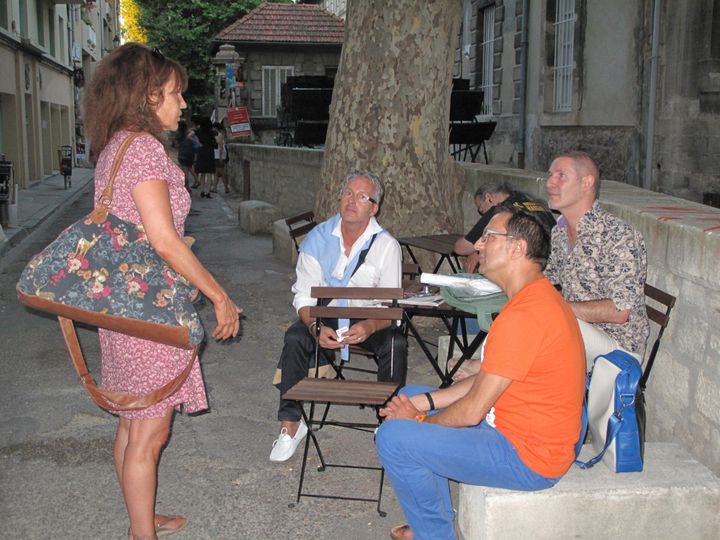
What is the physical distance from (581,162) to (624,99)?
1162 centimetres

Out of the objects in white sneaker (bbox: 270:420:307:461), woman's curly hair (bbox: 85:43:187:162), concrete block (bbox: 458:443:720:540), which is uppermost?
woman's curly hair (bbox: 85:43:187:162)

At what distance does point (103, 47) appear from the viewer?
153ft

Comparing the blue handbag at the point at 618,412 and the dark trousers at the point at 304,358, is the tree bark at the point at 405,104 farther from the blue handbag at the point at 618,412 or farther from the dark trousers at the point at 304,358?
the blue handbag at the point at 618,412

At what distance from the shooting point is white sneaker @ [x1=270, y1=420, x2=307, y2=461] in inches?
168

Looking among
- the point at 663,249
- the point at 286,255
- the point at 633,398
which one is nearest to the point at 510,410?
the point at 633,398

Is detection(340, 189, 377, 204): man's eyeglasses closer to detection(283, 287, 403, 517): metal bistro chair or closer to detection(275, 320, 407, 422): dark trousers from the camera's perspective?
detection(283, 287, 403, 517): metal bistro chair

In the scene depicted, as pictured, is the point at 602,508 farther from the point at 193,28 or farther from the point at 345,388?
the point at 193,28

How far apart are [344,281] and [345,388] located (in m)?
1.09

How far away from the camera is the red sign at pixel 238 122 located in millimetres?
22438

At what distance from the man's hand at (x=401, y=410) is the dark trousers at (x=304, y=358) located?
1103 mm

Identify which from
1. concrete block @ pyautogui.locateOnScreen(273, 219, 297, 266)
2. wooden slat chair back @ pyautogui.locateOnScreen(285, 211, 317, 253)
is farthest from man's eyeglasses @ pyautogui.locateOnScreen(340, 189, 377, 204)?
concrete block @ pyautogui.locateOnScreen(273, 219, 297, 266)

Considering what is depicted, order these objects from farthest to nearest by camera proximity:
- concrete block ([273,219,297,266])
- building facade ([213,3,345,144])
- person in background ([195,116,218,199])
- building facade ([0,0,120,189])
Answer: building facade ([213,3,345,144]) < building facade ([0,0,120,189]) < person in background ([195,116,218,199]) < concrete block ([273,219,297,266])

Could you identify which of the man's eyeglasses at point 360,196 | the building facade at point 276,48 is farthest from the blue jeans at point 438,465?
the building facade at point 276,48

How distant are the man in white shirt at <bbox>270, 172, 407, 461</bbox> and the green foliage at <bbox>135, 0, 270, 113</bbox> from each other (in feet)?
118
